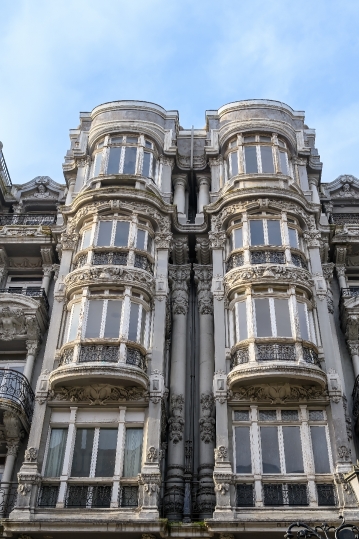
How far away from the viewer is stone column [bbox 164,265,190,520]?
68.7ft

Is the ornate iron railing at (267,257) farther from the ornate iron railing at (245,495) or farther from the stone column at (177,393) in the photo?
the ornate iron railing at (245,495)

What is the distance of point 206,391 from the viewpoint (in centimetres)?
2347

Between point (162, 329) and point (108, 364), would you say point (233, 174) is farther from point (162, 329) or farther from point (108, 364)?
point (108, 364)

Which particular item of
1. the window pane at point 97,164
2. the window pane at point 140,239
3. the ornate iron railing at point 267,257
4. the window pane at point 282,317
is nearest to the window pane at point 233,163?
the ornate iron railing at point 267,257

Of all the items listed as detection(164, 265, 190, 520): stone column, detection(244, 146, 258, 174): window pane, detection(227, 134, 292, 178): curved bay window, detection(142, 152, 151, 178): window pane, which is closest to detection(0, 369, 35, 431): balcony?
detection(164, 265, 190, 520): stone column

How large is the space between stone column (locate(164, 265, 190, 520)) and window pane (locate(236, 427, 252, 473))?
2086 mm

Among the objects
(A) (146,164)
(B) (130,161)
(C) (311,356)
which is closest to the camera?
(C) (311,356)

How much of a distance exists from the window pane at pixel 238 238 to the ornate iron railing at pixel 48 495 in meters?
11.9

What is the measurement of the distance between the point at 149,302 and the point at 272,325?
491 cm

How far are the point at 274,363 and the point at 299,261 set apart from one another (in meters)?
5.71

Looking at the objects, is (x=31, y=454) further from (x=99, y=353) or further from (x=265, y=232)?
(x=265, y=232)

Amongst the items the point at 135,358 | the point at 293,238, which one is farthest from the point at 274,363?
the point at 293,238

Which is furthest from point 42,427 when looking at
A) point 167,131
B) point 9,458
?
point 167,131

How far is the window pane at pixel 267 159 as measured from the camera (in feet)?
96.3
